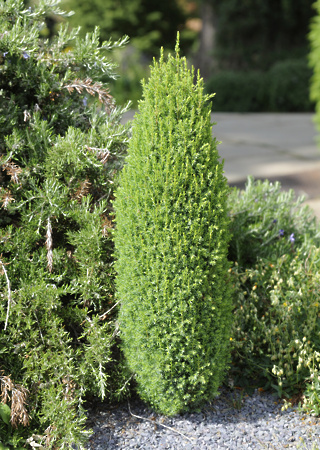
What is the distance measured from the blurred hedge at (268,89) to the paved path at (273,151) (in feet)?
5.76

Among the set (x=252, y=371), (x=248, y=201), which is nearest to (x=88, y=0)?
(x=248, y=201)

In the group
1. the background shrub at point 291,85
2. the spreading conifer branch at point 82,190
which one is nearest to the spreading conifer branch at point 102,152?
the spreading conifer branch at point 82,190

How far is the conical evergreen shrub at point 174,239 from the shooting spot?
2416mm

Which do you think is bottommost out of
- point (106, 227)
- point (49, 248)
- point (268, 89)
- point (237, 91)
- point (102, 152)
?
point (49, 248)

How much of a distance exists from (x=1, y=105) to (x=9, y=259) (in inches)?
37.6

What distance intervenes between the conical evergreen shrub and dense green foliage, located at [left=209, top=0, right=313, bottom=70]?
14.2 meters

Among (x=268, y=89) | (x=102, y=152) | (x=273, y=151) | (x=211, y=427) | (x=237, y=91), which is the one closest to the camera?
(x=211, y=427)

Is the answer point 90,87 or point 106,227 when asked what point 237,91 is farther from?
point 106,227

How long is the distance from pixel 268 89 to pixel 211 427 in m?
13.5

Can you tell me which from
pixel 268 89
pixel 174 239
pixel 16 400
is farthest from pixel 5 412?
pixel 268 89

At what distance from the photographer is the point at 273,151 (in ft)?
28.0

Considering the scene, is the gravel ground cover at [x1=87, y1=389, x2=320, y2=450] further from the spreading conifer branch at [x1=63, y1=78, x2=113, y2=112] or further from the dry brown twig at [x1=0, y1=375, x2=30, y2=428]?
the spreading conifer branch at [x1=63, y1=78, x2=113, y2=112]

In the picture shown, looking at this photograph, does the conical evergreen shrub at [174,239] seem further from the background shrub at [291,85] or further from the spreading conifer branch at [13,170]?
the background shrub at [291,85]

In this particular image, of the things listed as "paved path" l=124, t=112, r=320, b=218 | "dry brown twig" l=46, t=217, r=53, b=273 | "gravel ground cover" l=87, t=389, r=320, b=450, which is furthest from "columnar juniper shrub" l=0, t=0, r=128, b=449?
"paved path" l=124, t=112, r=320, b=218
